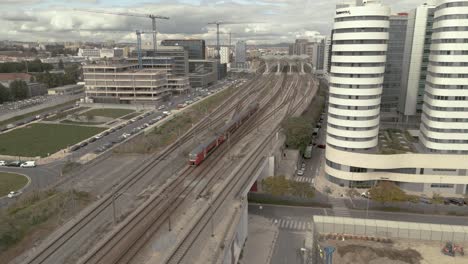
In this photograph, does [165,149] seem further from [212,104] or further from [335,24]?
[212,104]

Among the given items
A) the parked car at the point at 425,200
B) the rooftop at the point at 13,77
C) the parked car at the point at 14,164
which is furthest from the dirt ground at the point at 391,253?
the rooftop at the point at 13,77

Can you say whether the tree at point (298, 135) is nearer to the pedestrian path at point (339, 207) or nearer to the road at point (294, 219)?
the pedestrian path at point (339, 207)

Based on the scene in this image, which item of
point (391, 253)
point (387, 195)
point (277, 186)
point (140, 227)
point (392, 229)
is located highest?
point (140, 227)

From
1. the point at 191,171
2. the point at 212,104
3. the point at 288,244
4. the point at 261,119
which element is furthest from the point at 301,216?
the point at 212,104

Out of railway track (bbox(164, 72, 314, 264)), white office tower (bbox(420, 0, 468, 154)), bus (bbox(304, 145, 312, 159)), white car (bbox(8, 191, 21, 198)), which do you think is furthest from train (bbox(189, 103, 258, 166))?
white office tower (bbox(420, 0, 468, 154))

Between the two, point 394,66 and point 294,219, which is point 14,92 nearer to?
point 294,219

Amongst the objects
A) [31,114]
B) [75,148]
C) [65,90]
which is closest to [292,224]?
[75,148]

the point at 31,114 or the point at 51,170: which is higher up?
the point at 31,114

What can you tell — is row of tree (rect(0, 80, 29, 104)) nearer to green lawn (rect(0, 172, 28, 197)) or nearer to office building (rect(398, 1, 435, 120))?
green lawn (rect(0, 172, 28, 197))
